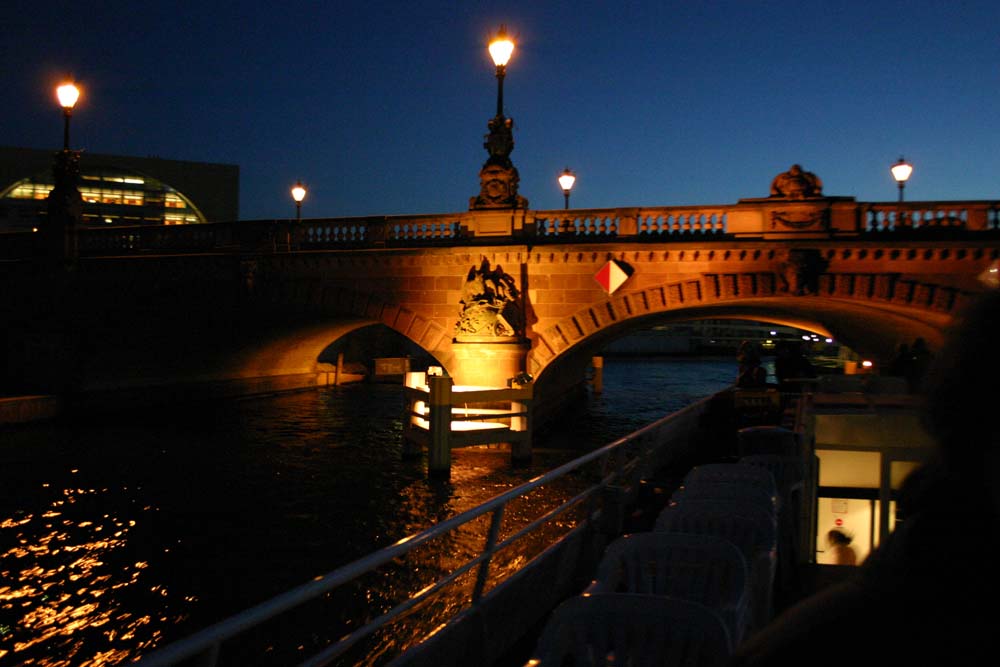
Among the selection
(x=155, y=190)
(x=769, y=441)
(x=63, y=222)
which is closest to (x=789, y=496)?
(x=769, y=441)

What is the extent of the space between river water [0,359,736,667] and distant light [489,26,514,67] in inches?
314

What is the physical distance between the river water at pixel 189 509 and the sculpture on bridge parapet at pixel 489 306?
2.67 meters

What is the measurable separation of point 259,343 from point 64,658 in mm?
23523

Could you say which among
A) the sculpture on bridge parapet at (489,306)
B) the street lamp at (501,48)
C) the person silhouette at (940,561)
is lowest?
the person silhouette at (940,561)

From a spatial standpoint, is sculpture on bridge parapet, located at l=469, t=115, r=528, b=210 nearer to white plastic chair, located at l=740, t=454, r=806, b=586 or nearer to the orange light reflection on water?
the orange light reflection on water

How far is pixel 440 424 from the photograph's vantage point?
1481 centimetres

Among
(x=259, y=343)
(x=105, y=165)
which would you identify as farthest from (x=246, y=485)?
(x=105, y=165)

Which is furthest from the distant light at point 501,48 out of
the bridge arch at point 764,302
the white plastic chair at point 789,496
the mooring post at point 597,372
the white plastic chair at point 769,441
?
the mooring post at point 597,372

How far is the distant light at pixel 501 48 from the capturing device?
618 inches

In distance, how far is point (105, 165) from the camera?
69.2m

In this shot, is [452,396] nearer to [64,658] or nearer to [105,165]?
[64,658]

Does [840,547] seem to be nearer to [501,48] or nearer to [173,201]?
[501,48]

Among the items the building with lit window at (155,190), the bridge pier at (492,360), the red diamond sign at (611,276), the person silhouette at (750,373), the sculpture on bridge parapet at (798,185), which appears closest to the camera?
the person silhouette at (750,373)

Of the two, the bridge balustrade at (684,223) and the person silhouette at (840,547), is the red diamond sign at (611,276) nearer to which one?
the bridge balustrade at (684,223)
